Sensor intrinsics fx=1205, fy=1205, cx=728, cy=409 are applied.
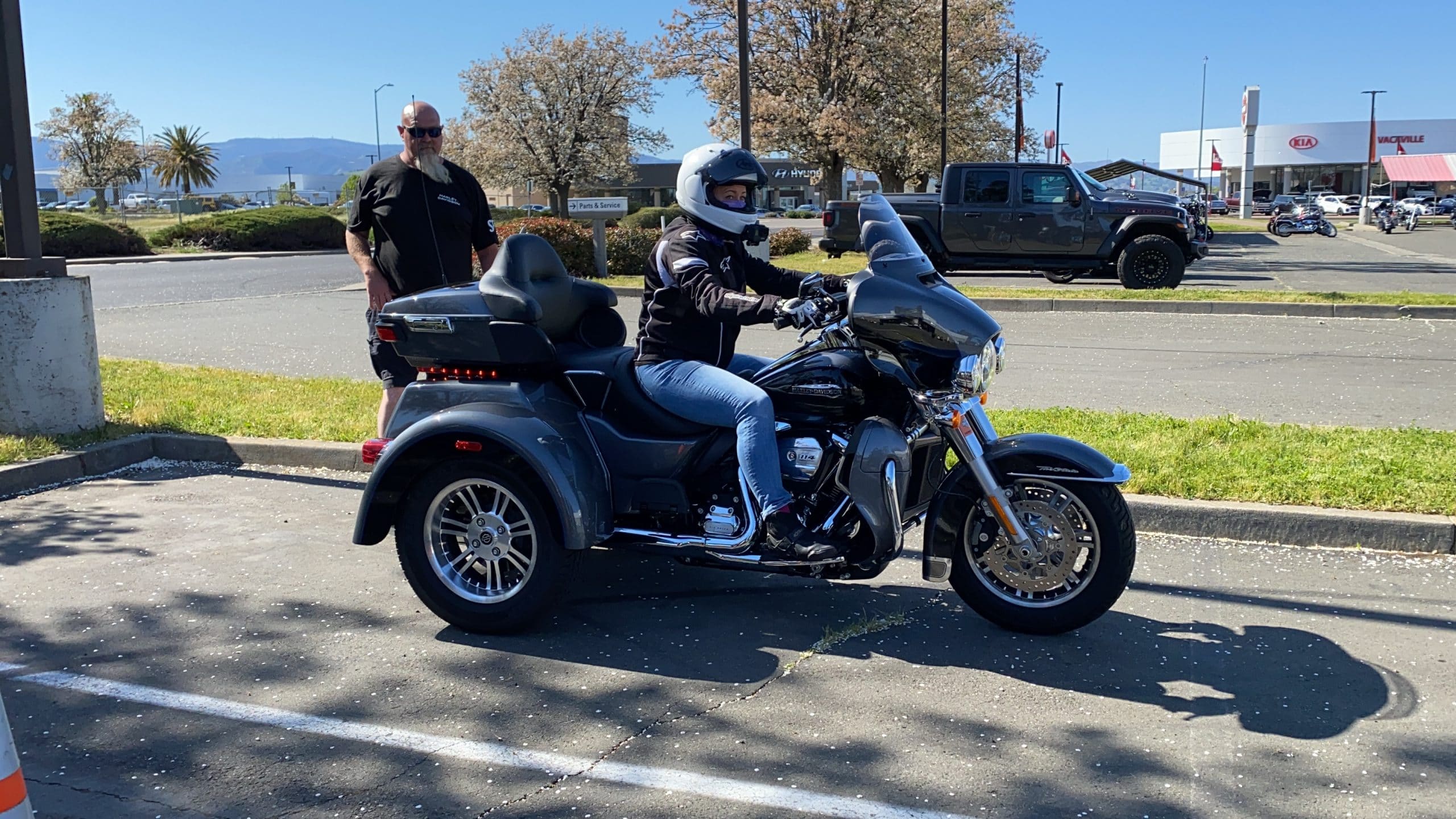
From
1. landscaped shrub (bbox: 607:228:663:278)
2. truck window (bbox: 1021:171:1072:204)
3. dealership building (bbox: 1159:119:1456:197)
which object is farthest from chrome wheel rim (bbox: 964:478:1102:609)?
dealership building (bbox: 1159:119:1456:197)

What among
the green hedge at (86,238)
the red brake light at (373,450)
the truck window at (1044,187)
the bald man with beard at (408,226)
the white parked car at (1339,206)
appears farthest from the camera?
the white parked car at (1339,206)

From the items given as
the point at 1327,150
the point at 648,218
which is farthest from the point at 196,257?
the point at 1327,150

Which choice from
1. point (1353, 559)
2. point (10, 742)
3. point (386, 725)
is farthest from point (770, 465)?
point (1353, 559)

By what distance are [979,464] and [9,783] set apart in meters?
3.18

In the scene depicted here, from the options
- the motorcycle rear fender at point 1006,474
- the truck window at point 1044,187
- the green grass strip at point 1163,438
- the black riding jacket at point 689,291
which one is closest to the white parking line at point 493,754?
the motorcycle rear fender at point 1006,474

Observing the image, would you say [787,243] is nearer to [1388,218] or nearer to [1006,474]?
[1006,474]

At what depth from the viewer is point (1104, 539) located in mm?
4418

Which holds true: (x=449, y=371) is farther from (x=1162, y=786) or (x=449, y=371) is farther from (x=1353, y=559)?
(x=1353, y=559)

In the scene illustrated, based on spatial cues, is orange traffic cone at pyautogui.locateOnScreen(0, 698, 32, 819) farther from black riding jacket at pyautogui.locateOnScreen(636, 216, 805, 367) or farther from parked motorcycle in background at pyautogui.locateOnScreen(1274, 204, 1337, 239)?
parked motorcycle in background at pyautogui.locateOnScreen(1274, 204, 1337, 239)

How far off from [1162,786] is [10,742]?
2.93 meters

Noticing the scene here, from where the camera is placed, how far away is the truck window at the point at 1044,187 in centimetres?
1916

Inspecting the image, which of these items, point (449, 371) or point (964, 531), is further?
point (449, 371)

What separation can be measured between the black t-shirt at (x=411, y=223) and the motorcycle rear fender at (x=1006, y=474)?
9.90 feet

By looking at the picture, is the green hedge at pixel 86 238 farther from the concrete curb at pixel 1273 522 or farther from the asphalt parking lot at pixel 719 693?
the asphalt parking lot at pixel 719 693
